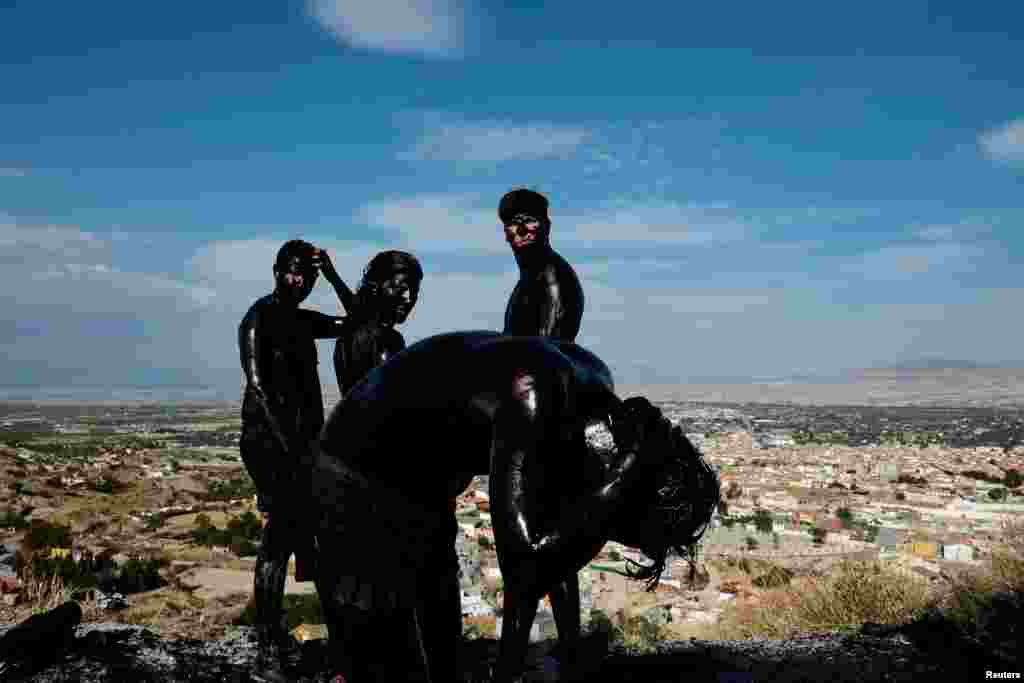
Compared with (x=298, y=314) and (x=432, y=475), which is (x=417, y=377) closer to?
(x=432, y=475)

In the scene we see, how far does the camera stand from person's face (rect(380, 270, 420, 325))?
3.53 meters

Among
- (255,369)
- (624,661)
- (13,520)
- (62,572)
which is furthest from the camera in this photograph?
(13,520)

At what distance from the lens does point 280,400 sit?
491 centimetres

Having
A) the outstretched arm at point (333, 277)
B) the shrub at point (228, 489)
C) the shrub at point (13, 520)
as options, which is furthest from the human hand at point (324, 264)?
the shrub at point (228, 489)

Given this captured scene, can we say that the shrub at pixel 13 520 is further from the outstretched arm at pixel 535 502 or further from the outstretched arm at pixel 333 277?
the outstretched arm at pixel 535 502

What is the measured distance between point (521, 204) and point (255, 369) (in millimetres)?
1980

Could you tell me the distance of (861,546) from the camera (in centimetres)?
1552

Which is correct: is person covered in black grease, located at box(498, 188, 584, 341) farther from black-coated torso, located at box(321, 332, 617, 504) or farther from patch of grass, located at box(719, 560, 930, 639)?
patch of grass, located at box(719, 560, 930, 639)

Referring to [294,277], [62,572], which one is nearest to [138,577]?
[62,572]

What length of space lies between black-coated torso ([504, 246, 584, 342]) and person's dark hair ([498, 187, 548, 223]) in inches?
7.9

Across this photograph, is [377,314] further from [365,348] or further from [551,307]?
[551,307]

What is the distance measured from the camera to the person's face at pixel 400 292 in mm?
3529

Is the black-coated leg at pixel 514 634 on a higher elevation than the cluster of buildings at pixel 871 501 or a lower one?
higher

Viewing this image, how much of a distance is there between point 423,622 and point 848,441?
49225 mm
